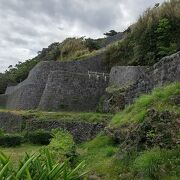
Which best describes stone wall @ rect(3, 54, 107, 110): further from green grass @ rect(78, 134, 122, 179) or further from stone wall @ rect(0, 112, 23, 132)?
green grass @ rect(78, 134, 122, 179)

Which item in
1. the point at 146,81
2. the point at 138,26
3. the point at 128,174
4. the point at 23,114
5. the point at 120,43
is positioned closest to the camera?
the point at 128,174

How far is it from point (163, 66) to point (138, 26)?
11640 millimetres

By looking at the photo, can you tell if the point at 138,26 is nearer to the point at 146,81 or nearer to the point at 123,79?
the point at 123,79

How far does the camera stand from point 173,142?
909 centimetres

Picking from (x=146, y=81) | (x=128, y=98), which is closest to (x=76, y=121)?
(x=128, y=98)

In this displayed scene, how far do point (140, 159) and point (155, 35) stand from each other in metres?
16.5

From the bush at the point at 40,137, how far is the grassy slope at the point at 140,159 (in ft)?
16.8

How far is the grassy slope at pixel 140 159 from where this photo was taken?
8.36 m

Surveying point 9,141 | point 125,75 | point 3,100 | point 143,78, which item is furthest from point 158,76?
point 3,100

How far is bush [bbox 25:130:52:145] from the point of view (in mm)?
18141

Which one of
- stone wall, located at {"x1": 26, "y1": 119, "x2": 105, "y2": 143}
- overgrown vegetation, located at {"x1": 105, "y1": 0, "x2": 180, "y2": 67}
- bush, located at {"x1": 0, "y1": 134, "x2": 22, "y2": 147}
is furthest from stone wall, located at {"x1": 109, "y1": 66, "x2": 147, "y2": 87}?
bush, located at {"x1": 0, "y1": 134, "x2": 22, "y2": 147}

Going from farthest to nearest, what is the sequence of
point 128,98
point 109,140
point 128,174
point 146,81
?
1. point 128,98
2. point 146,81
3. point 109,140
4. point 128,174

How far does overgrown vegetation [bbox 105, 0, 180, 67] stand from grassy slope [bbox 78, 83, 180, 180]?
32.4 ft

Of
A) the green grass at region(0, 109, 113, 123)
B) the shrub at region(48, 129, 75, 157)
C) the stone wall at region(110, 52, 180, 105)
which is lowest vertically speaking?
the shrub at region(48, 129, 75, 157)
